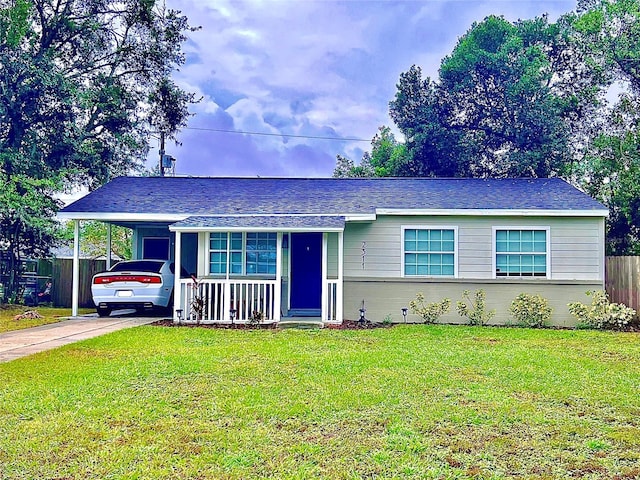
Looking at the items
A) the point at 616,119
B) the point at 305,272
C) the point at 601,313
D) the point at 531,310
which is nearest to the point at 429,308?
the point at 531,310

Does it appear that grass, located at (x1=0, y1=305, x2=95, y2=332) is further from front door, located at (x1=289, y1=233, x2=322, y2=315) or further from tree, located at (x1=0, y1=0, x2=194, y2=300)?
front door, located at (x1=289, y1=233, x2=322, y2=315)

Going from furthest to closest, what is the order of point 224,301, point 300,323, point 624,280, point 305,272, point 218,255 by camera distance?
point 305,272
point 624,280
point 218,255
point 224,301
point 300,323

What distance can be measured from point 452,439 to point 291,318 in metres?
8.72

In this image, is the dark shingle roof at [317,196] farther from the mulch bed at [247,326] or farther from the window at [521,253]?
the mulch bed at [247,326]

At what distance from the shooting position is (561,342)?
33.0 ft

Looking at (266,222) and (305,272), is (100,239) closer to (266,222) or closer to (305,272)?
(305,272)

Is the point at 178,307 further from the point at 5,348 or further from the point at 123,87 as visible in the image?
the point at 123,87

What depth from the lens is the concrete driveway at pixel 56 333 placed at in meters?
8.57

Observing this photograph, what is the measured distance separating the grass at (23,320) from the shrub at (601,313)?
11633mm

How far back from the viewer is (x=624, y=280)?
1384 centimetres

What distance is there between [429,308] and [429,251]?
1.34m

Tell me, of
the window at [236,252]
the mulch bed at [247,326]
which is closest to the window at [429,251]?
the mulch bed at [247,326]

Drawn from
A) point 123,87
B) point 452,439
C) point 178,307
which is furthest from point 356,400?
point 123,87

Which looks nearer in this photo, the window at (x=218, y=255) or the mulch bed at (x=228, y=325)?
the mulch bed at (x=228, y=325)
